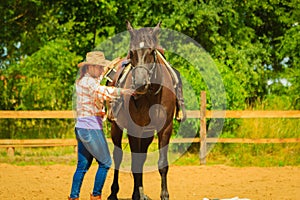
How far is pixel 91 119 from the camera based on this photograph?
6.08 m

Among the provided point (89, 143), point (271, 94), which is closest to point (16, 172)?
point (89, 143)

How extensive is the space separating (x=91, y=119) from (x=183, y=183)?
3931 millimetres

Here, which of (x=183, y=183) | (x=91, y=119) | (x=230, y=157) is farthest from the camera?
(x=230, y=157)

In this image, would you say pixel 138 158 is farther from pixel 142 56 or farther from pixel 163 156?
pixel 142 56

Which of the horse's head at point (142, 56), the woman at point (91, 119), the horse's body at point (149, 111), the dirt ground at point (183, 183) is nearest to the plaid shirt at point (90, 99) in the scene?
the woman at point (91, 119)

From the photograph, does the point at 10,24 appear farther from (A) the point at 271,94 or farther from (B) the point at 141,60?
(B) the point at 141,60

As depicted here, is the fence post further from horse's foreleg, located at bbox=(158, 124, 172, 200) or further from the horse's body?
horse's foreleg, located at bbox=(158, 124, 172, 200)

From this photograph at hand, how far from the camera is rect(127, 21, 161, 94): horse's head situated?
244 inches

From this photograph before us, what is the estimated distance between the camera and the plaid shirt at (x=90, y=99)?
6.08 meters

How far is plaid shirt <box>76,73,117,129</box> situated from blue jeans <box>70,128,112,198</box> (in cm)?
9

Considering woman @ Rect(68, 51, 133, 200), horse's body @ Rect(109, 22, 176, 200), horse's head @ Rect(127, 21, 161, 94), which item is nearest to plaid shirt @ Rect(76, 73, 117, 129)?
woman @ Rect(68, 51, 133, 200)

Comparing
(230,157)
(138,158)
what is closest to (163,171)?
(138,158)

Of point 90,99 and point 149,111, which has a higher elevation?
point 90,99

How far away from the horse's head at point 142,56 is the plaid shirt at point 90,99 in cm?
35
